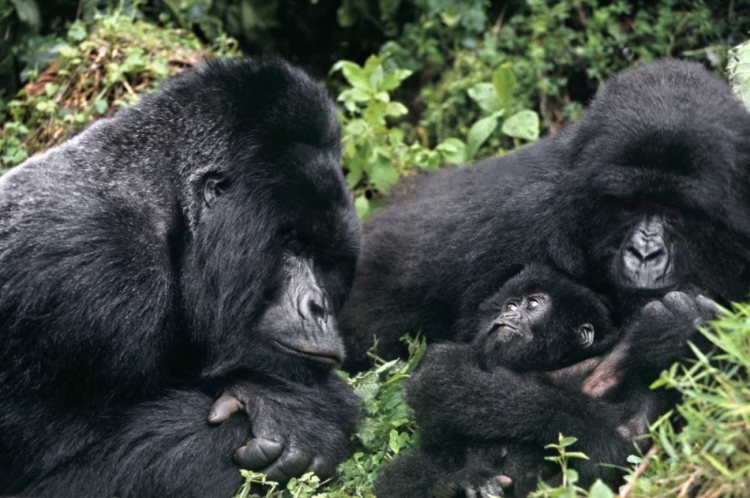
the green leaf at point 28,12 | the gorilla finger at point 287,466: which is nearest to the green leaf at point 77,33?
the green leaf at point 28,12

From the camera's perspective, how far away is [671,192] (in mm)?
4395

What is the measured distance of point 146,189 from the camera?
4.51 meters

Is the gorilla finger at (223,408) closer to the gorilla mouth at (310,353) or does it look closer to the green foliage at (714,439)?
the gorilla mouth at (310,353)

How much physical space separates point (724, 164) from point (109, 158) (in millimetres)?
2586

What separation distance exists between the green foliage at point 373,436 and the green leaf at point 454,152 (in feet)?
5.66

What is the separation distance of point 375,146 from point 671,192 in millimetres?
2523

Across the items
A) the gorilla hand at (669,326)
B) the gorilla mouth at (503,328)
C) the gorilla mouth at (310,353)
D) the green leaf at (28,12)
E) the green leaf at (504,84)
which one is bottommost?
the gorilla mouth at (310,353)

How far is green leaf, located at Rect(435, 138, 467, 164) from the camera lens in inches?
266

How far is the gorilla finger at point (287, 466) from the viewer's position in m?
4.20

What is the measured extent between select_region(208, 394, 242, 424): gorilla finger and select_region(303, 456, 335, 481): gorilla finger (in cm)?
37

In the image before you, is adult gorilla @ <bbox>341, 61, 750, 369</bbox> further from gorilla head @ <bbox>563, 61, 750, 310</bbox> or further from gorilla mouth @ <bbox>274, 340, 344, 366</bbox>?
gorilla mouth @ <bbox>274, 340, 344, 366</bbox>

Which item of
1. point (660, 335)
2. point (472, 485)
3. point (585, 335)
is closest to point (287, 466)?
point (472, 485)

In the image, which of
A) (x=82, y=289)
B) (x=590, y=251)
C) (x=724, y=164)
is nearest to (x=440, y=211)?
(x=590, y=251)

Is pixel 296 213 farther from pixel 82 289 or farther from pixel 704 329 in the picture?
pixel 704 329
